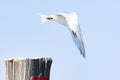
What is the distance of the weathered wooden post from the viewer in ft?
16.8

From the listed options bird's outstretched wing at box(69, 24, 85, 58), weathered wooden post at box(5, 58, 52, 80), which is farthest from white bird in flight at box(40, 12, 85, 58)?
weathered wooden post at box(5, 58, 52, 80)

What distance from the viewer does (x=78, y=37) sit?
9.08 meters

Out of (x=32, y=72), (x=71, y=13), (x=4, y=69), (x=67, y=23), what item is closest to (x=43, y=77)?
(x=32, y=72)

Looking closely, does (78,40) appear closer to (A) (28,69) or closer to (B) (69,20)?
(B) (69,20)

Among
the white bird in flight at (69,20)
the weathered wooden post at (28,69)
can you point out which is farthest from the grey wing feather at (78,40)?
the weathered wooden post at (28,69)

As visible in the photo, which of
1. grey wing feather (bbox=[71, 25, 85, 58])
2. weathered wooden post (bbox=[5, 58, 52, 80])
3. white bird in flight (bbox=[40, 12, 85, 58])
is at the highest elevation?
white bird in flight (bbox=[40, 12, 85, 58])

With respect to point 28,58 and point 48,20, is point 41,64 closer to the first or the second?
point 28,58

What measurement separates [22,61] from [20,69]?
3.5 inches

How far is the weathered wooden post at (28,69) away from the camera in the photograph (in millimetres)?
5105

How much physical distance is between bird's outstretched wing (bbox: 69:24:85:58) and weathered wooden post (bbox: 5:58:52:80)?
1892mm

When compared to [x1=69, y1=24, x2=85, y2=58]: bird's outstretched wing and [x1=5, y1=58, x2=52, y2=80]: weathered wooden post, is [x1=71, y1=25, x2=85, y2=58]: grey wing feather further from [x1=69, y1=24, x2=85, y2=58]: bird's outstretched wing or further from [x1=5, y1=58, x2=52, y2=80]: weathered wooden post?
[x1=5, y1=58, x2=52, y2=80]: weathered wooden post

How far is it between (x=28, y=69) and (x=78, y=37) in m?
4.04

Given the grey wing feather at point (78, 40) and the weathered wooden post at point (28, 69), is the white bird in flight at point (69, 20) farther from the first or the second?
the weathered wooden post at point (28, 69)

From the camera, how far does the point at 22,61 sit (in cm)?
513
